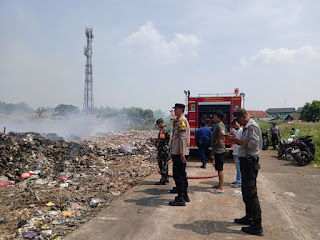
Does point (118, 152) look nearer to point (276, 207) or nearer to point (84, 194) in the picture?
point (84, 194)

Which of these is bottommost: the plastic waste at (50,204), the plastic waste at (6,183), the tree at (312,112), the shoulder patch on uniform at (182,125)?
the plastic waste at (6,183)

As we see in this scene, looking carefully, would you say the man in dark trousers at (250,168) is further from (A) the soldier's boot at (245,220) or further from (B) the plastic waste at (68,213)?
(B) the plastic waste at (68,213)

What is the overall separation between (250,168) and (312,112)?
5445 cm

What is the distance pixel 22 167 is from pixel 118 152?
15.8 ft

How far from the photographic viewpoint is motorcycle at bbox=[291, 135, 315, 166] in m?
8.50

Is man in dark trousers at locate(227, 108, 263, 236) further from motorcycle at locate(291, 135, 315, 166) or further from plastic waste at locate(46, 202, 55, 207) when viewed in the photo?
motorcycle at locate(291, 135, 315, 166)

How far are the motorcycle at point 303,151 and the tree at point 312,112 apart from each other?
46.3 meters

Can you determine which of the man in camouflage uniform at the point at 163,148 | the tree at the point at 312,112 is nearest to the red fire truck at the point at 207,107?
the man in camouflage uniform at the point at 163,148

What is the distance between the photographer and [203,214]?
13.1 ft

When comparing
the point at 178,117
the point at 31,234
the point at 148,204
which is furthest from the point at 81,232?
the point at 178,117

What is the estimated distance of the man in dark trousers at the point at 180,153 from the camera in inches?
174

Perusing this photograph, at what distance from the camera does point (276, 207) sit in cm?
429

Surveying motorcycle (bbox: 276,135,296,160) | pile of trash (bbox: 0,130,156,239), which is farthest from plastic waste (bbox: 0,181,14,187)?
motorcycle (bbox: 276,135,296,160)

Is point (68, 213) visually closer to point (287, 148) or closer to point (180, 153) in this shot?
point (180, 153)
